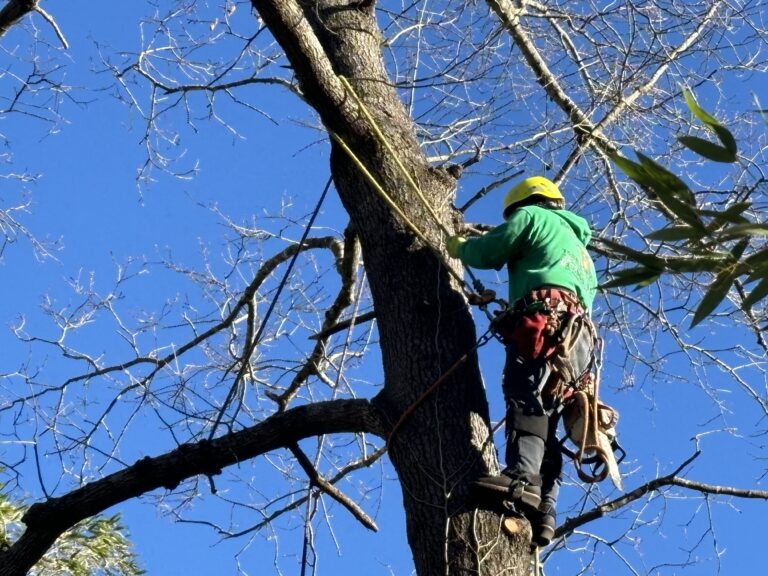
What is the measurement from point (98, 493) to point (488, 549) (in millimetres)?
1511

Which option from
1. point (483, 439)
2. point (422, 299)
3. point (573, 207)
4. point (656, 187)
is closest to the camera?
point (656, 187)

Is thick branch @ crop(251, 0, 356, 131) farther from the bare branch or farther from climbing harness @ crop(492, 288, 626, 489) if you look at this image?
the bare branch

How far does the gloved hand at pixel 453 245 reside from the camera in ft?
12.9

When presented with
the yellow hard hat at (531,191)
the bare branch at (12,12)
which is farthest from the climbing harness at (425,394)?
the bare branch at (12,12)

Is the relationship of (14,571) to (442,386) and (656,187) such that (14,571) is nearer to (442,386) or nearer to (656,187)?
(442,386)

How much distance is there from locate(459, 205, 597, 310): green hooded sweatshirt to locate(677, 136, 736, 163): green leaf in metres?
1.81

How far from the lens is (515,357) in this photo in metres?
3.77

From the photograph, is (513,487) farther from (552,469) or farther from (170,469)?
(170,469)

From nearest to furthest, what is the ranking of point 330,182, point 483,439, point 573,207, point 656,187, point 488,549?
point 656,187
point 488,549
point 483,439
point 330,182
point 573,207

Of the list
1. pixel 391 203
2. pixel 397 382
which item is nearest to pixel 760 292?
pixel 397 382

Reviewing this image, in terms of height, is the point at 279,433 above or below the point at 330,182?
below

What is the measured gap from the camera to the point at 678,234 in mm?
2150

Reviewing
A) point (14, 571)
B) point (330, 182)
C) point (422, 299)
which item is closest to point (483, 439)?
point (422, 299)

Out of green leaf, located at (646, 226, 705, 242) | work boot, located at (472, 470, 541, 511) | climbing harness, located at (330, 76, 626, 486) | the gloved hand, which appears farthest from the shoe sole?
green leaf, located at (646, 226, 705, 242)
